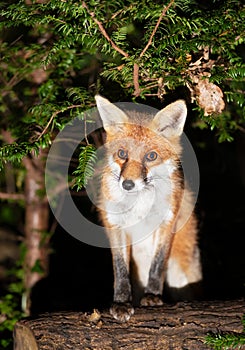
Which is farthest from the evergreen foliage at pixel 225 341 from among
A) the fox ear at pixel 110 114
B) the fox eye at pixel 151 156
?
the fox ear at pixel 110 114

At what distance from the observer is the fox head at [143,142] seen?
12.2 ft

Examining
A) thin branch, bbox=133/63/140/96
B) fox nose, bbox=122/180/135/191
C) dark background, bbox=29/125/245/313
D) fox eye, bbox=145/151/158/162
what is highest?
thin branch, bbox=133/63/140/96

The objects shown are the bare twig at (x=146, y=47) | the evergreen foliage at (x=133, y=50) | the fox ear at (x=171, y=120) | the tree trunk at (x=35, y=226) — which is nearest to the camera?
the bare twig at (x=146, y=47)

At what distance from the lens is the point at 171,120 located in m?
3.79

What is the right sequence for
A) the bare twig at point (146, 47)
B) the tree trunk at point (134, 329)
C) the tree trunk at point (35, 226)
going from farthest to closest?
the tree trunk at point (35, 226)
the tree trunk at point (134, 329)
the bare twig at point (146, 47)

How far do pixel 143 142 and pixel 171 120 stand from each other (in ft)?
0.90

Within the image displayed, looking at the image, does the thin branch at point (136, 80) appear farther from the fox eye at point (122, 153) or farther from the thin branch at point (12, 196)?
the thin branch at point (12, 196)

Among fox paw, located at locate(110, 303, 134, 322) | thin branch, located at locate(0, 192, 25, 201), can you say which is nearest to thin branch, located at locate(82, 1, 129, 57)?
fox paw, located at locate(110, 303, 134, 322)

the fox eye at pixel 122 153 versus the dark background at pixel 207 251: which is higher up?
the fox eye at pixel 122 153

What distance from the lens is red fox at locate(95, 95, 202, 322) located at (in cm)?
378

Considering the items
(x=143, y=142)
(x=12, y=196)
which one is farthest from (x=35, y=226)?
(x=143, y=142)

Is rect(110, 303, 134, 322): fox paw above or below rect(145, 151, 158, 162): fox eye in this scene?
below

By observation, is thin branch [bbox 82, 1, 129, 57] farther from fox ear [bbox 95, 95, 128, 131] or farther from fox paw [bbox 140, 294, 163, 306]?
fox paw [bbox 140, 294, 163, 306]

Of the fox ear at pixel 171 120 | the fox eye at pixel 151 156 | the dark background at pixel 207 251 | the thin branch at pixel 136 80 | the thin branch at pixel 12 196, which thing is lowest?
the dark background at pixel 207 251
